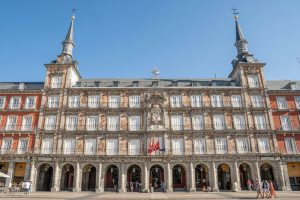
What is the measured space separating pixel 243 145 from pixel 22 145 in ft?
112

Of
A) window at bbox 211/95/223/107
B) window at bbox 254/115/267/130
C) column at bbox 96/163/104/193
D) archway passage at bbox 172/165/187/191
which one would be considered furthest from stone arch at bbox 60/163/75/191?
window at bbox 254/115/267/130

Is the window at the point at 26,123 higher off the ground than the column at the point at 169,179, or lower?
higher

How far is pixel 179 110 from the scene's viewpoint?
38812mm

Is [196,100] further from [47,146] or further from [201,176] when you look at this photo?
[47,146]

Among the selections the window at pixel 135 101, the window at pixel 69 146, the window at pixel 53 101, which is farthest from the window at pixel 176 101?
the window at pixel 53 101

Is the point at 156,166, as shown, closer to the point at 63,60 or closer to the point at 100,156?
the point at 100,156

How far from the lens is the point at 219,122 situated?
38.2m

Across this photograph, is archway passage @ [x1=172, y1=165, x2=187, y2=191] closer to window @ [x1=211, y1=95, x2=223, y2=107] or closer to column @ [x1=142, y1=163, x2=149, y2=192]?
column @ [x1=142, y1=163, x2=149, y2=192]

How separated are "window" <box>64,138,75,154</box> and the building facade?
5.06 meters

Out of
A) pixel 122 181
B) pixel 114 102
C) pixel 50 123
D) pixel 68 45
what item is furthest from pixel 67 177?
pixel 68 45

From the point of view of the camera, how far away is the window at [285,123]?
37.6 metres

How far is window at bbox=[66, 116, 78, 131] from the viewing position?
37844 mm

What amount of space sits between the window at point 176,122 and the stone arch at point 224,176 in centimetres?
889

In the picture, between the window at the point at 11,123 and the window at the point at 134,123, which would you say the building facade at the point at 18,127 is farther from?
the window at the point at 134,123
